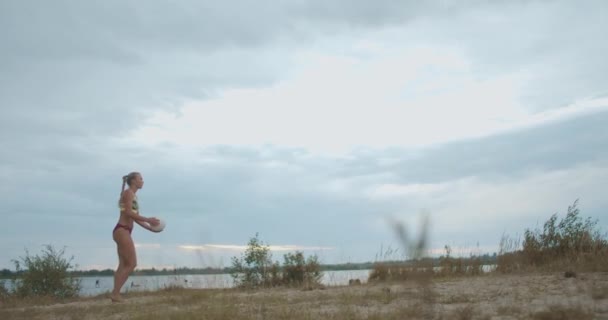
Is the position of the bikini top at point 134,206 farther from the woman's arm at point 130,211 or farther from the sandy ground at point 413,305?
the sandy ground at point 413,305

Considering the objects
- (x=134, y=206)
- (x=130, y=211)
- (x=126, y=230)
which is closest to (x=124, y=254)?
(x=126, y=230)

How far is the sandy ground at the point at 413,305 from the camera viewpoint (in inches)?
236

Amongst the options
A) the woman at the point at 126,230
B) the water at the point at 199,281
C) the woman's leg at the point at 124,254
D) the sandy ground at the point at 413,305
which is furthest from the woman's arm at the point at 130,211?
the water at the point at 199,281

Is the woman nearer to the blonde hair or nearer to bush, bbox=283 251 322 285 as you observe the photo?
the blonde hair

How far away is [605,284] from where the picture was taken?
7664 mm

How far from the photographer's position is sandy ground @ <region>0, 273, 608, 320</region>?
599 centimetres

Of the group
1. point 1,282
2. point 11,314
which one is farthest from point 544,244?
point 1,282

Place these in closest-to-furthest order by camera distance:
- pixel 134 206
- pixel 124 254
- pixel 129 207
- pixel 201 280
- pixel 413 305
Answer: pixel 413 305 < pixel 124 254 < pixel 129 207 < pixel 134 206 < pixel 201 280

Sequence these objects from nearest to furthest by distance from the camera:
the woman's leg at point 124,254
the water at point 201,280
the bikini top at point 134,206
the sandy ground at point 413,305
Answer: the sandy ground at point 413,305, the woman's leg at point 124,254, the bikini top at point 134,206, the water at point 201,280

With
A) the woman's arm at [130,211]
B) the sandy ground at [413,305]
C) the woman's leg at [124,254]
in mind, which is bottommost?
the sandy ground at [413,305]

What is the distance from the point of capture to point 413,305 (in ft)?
21.4

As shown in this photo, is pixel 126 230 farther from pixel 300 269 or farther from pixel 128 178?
pixel 300 269

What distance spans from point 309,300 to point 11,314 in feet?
17.1

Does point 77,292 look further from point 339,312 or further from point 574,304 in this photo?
point 574,304
